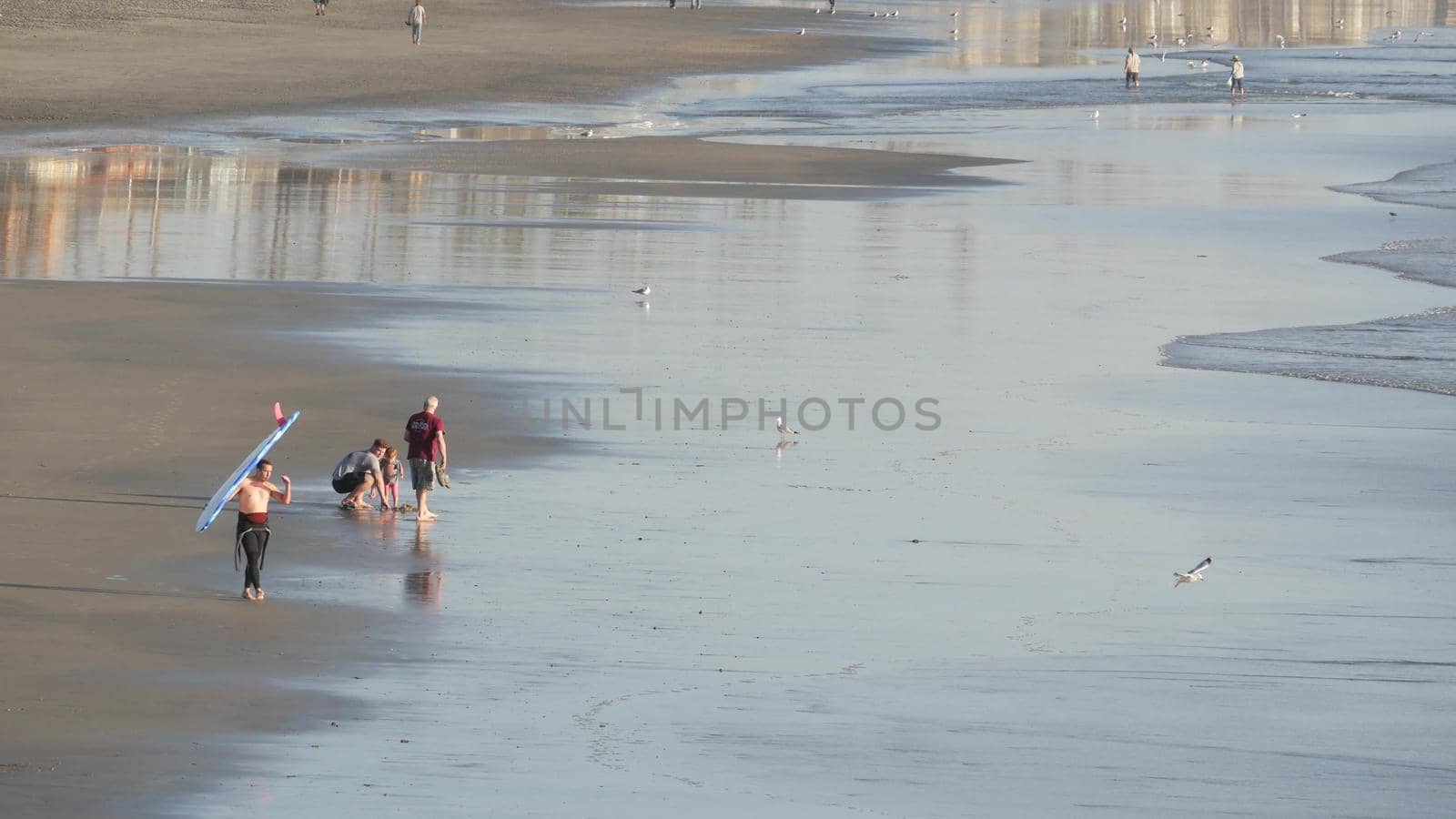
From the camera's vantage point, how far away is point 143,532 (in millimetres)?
15922

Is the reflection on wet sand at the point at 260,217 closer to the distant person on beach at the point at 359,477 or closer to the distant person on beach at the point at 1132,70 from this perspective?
the distant person on beach at the point at 359,477

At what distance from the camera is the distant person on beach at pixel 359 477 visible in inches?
653

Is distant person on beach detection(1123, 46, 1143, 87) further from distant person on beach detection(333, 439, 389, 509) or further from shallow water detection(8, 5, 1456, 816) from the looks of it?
distant person on beach detection(333, 439, 389, 509)

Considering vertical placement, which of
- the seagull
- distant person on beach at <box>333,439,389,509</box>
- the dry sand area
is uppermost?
the dry sand area

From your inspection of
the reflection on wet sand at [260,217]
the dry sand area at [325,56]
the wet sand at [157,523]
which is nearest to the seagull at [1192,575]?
the wet sand at [157,523]

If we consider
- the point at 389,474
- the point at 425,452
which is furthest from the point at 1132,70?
the point at 425,452

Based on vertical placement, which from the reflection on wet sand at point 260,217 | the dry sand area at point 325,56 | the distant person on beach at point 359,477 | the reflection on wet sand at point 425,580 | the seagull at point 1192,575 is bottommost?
the reflection on wet sand at point 425,580

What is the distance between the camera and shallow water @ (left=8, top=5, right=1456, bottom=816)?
1172 centimetres

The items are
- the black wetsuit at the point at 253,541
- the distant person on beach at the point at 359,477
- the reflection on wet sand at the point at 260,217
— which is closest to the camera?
the black wetsuit at the point at 253,541

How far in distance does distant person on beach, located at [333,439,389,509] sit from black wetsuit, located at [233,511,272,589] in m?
2.23

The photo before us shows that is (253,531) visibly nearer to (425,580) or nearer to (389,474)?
(425,580)

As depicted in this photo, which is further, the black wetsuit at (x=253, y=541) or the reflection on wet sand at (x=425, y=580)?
the reflection on wet sand at (x=425, y=580)

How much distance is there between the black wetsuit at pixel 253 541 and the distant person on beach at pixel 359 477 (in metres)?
2.23

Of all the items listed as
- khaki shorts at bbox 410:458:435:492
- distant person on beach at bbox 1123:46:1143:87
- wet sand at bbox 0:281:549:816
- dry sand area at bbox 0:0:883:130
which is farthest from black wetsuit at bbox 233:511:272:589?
distant person on beach at bbox 1123:46:1143:87
